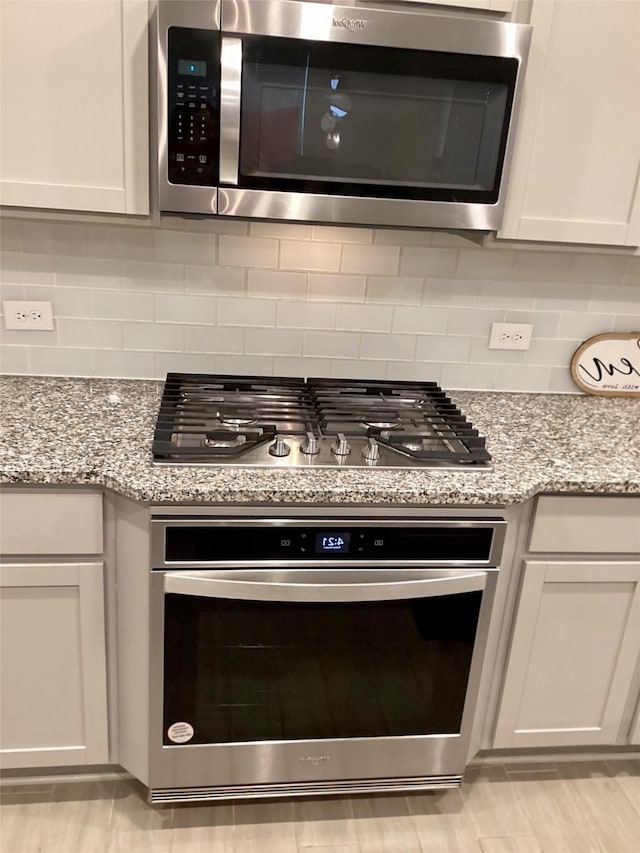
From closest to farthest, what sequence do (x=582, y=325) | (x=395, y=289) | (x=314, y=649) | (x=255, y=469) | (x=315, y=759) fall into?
(x=255, y=469) → (x=314, y=649) → (x=315, y=759) → (x=395, y=289) → (x=582, y=325)

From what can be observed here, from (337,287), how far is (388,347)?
233 millimetres

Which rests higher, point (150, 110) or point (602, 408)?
point (150, 110)

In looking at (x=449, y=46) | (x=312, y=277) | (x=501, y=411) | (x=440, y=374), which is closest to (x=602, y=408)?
(x=501, y=411)

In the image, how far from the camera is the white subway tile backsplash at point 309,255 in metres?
2.04

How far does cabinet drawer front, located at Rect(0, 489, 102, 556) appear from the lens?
1.57 metres

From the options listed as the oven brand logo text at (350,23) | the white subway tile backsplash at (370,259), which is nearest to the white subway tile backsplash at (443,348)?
the white subway tile backsplash at (370,259)

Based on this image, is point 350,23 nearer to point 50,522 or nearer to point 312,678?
point 50,522

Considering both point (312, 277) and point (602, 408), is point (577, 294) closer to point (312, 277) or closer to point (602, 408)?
point (602, 408)

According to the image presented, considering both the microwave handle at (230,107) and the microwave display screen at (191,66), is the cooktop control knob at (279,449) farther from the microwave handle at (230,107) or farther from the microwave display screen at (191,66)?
the microwave display screen at (191,66)

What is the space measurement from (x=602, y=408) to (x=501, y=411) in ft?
1.06

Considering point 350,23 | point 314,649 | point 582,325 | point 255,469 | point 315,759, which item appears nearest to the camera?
point 350,23

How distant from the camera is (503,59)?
5.18ft

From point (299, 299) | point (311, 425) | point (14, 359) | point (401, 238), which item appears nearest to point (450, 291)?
point (401, 238)

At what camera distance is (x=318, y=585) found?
1610 millimetres
